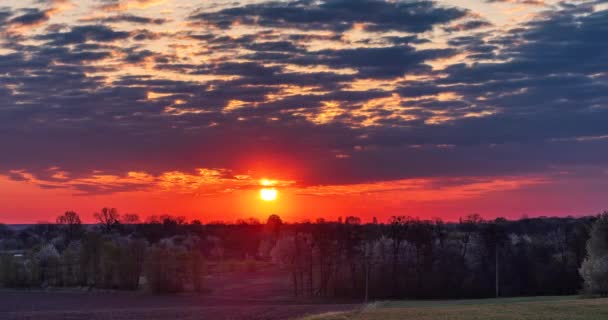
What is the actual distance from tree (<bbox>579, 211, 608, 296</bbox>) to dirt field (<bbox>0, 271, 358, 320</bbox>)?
27.6 meters

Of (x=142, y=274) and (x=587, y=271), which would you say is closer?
(x=587, y=271)

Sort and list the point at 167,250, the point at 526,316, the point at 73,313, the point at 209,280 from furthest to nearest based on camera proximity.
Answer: the point at 209,280
the point at 167,250
the point at 73,313
the point at 526,316

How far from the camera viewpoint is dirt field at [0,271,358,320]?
89812 millimetres

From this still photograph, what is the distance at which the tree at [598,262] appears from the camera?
85.5m

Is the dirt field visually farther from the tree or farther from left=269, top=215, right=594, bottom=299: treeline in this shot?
the tree

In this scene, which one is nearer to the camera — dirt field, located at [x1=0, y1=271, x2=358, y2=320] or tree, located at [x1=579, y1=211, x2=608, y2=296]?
tree, located at [x1=579, y1=211, x2=608, y2=296]

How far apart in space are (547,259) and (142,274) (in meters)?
67.9

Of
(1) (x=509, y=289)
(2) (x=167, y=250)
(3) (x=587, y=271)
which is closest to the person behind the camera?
(3) (x=587, y=271)

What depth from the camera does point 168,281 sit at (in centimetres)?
12812

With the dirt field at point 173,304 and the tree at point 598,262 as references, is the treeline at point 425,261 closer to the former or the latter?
the dirt field at point 173,304

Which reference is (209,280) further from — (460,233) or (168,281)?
(460,233)

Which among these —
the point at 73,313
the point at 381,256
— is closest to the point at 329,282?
the point at 381,256

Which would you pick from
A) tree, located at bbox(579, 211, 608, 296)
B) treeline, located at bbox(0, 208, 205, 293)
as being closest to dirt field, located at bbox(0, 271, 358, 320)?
treeline, located at bbox(0, 208, 205, 293)

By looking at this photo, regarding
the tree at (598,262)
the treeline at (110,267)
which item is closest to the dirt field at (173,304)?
the treeline at (110,267)
